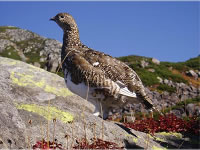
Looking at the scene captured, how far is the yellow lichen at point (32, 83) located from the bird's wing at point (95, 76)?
10.3ft

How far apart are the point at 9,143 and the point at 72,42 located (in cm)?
423

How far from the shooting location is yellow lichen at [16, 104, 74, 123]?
15.0ft

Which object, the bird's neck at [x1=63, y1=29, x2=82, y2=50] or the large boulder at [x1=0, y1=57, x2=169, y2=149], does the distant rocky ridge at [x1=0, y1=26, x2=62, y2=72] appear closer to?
the bird's neck at [x1=63, y1=29, x2=82, y2=50]

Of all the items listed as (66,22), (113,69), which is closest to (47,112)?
(113,69)

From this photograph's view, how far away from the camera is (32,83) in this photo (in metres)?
9.53

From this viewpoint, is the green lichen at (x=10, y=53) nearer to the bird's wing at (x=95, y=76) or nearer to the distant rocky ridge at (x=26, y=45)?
the distant rocky ridge at (x=26, y=45)

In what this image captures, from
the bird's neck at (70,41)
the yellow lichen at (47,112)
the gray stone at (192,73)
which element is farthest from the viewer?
the gray stone at (192,73)

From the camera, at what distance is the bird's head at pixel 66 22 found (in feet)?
24.7

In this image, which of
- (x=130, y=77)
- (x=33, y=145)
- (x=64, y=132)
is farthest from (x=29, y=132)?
(x=130, y=77)

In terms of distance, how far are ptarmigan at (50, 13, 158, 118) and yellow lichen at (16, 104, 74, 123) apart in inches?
46.9

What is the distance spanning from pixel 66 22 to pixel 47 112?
143 inches

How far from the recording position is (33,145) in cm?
368

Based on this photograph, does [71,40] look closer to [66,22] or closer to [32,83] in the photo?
[66,22]

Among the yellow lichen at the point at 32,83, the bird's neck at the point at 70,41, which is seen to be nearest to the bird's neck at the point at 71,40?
the bird's neck at the point at 70,41
